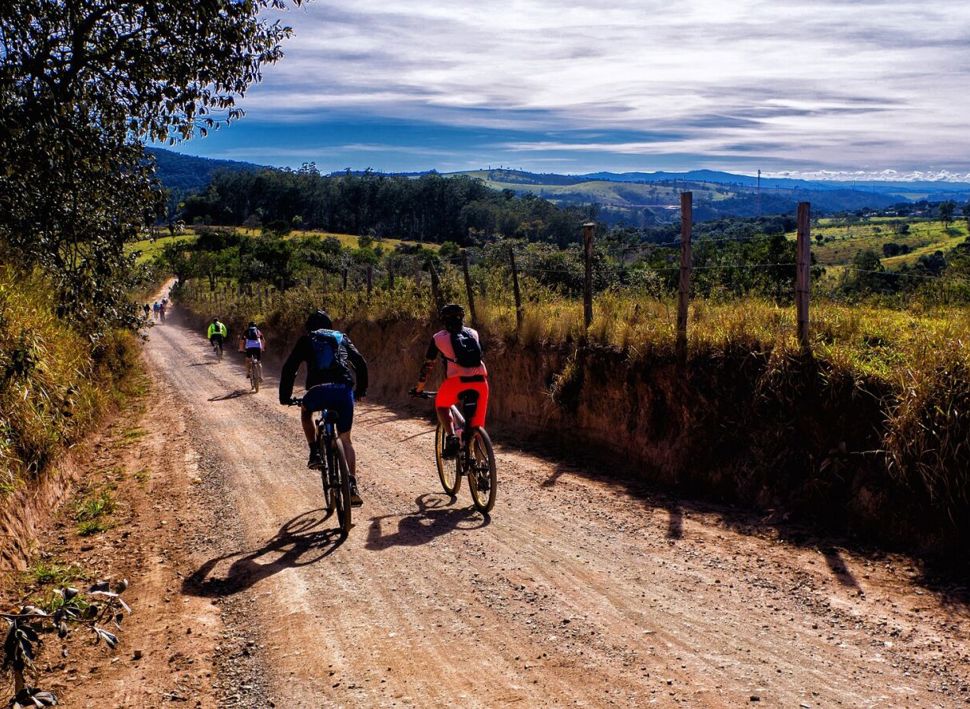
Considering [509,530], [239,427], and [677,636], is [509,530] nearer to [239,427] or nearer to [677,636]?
[677,636]

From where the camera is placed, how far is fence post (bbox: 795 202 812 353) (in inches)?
305

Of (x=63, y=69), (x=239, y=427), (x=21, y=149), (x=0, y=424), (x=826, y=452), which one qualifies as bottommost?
(x=239, y=427)

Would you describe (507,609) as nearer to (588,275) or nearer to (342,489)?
(342,489)

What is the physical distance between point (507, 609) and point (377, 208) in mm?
145829

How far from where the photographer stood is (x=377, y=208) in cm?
14575

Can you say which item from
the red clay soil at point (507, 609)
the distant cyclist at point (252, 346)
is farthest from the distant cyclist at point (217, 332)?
the red clay soil at point (507, 609)

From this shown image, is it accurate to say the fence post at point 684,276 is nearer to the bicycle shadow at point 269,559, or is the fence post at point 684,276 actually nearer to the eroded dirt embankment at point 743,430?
the eroded dirt embankment at point 743,430

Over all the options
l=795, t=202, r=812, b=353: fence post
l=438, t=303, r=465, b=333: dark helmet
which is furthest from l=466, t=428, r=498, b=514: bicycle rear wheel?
l=795, t=202, r=812, b=353: fence post

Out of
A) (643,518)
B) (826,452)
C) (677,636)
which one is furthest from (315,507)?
(826,452)

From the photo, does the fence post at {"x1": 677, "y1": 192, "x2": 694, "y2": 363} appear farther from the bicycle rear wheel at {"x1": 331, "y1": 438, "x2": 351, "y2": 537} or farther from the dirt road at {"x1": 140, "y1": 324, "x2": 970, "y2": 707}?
the bicycle rear wheel at {"x1": 331, "y1": 438, "x2": 351, "y2": 537}

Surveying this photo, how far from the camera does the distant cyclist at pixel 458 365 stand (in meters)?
7.70

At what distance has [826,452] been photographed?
7.14 meters

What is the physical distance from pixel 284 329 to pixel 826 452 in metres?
24.5

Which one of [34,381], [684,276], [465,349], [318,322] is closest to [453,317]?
[465,349]
